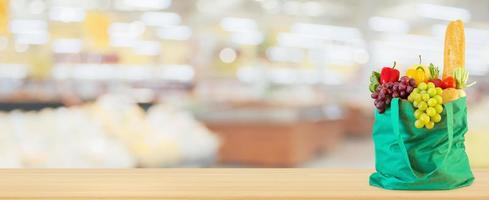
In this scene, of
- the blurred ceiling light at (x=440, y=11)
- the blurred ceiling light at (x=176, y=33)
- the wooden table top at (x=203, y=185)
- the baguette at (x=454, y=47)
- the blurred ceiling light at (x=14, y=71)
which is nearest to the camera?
the wooden table top at (x=203, y=185)

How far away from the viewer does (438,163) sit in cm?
145

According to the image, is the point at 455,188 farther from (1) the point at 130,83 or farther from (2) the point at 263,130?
(1) the point at 130,83

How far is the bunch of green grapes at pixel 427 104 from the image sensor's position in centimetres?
141

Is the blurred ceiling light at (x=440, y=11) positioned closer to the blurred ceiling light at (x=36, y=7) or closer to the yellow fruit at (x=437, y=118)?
the blurred ceiling light at (x=36, y=7)

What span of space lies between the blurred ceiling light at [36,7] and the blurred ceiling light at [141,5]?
94 cm

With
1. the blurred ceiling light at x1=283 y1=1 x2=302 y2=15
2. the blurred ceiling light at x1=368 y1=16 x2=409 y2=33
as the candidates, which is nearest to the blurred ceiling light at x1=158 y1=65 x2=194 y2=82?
the blurred ceiling light at x1=283 y1=1 x2=302 y2=15

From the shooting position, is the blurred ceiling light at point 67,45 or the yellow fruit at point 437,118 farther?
the blurred ceiling light at point 67,45

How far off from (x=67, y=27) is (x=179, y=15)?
147 cm

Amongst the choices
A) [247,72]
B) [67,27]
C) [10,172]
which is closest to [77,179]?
[10,172]

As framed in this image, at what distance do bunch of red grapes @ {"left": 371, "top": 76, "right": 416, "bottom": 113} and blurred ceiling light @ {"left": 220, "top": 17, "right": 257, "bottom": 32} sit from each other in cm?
726

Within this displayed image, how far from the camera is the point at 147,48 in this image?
9.46 metres

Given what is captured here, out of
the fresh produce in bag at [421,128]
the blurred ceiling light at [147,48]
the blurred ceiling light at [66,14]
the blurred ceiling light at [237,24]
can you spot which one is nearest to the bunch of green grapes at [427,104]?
the fresh produce in bag at [421,128]

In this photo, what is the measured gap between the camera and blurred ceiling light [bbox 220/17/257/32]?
343 inches

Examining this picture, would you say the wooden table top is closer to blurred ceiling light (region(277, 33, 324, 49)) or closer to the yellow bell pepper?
the yellow bell pepper
